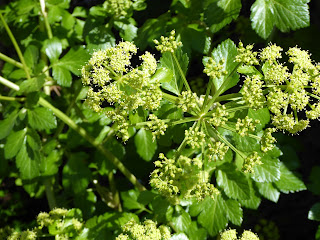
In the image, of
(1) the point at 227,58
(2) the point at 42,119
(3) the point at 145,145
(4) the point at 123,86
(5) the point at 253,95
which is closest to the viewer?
(5) the point at 253,95

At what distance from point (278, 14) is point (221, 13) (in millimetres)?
430

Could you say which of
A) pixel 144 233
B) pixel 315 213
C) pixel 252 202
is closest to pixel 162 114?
pixel 144 233

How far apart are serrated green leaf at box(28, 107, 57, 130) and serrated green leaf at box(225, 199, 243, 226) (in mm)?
1622

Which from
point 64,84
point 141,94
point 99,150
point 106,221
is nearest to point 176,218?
point 106,221

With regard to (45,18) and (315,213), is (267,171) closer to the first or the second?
(315,213)

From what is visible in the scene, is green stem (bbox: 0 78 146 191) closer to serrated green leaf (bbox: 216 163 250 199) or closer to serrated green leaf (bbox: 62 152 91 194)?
serrated green leaf (bbox: 62 152 91 194)

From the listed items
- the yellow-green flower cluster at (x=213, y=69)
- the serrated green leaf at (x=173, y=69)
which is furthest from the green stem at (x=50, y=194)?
the yellow-green flower cluster at (x=213, y=69)

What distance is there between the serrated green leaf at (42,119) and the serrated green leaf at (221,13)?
1547mm

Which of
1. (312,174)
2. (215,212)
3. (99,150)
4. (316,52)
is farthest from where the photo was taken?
(316,52)

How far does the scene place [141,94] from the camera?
2.15 meters

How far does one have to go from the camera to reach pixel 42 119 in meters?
3.04

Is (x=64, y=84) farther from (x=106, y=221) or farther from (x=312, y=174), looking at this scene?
(x=312, y=174)

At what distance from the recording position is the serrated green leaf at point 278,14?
265 cm

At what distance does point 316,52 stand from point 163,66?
2477 millimetres
